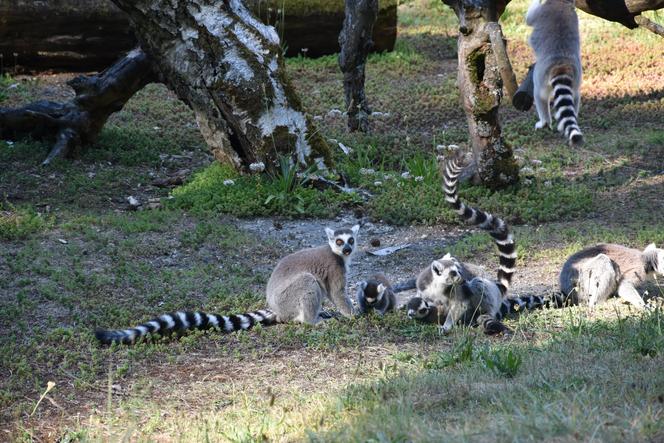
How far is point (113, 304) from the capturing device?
730 centimetres

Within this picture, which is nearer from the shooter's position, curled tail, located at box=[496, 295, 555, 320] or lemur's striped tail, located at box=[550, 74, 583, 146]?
curled tail, located at box=[496, 295, 555, 320]

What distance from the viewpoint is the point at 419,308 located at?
271 inches

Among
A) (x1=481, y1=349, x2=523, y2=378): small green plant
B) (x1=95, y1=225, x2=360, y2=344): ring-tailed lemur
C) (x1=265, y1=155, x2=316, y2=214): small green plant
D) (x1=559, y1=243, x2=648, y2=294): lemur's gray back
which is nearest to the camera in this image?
(x1=481, y1=349, x2=523, y2=378): small green plant

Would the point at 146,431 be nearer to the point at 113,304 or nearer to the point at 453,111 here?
the point at 113,304

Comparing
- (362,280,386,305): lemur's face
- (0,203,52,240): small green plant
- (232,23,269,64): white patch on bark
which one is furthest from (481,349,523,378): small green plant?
(232,23,269,64): white patch on bark

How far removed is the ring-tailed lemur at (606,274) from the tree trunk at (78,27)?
8.00 m

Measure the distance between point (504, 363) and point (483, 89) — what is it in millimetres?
5673

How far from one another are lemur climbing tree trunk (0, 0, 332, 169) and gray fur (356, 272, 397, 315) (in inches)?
146

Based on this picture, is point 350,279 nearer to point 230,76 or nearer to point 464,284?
point 464,284

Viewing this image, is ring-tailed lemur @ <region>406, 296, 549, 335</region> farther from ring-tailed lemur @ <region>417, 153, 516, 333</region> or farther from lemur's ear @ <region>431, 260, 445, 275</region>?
lemur's ear @ <region>431, 260, 445, 275</region>

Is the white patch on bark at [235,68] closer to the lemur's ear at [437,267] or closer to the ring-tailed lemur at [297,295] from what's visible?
the ring-tailed lemur at [297,295]

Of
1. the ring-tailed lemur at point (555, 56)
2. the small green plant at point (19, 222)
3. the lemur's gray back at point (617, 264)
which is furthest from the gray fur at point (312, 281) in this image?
the ring-tailed lemur at point (555, 56)

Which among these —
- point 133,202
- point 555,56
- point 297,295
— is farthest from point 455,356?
point 555,56

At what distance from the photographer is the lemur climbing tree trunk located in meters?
10.3
